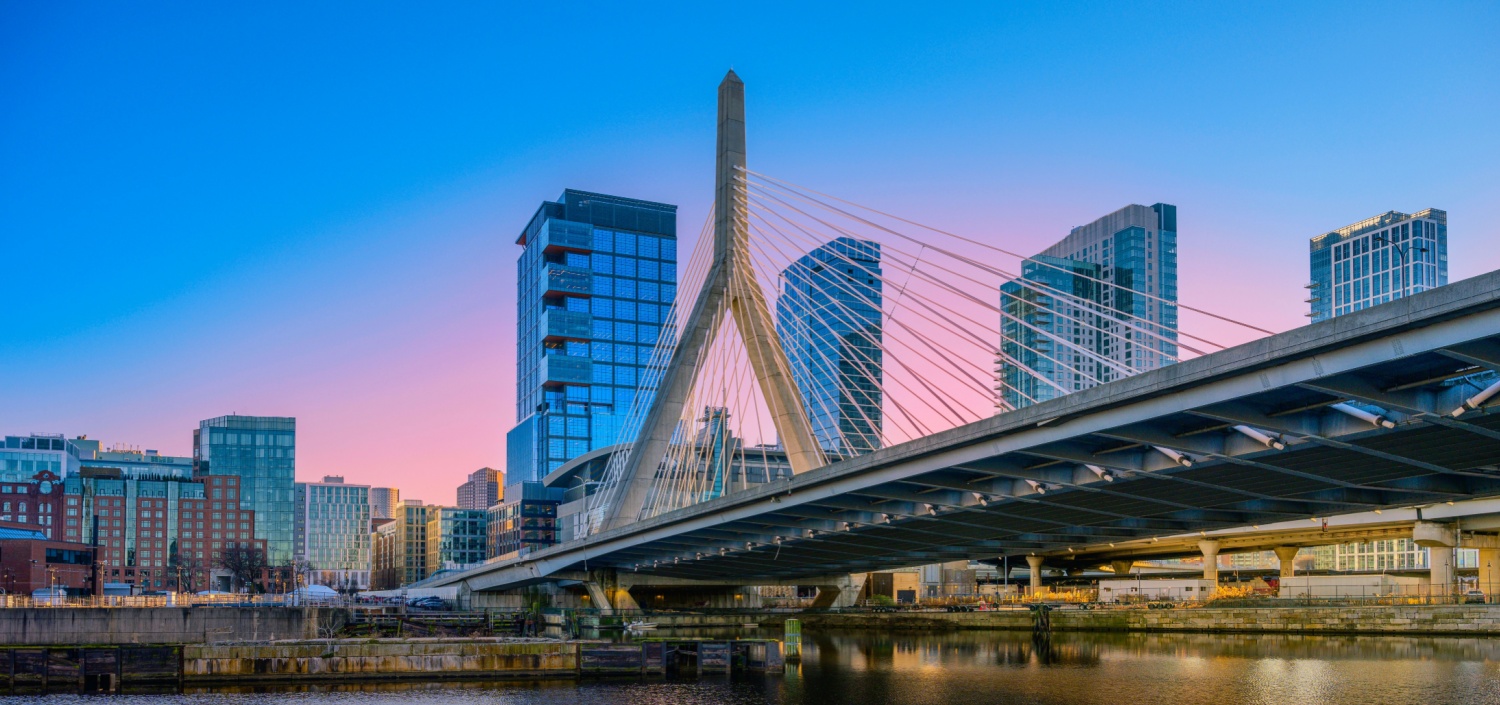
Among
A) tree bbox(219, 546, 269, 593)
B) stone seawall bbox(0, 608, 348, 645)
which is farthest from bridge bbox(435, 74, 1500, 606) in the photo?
tree bbox(219, 546, 269, 593)

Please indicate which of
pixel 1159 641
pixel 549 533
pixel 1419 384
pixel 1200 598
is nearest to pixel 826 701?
pixel 1419 384

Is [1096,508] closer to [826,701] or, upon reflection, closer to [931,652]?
[826,701]

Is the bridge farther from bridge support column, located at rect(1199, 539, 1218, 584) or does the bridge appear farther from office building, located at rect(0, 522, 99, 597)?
office building, located at rect(0, 522, 99, 597)

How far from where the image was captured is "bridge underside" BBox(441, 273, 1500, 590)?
78.2 feet

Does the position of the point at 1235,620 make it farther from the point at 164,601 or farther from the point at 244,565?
the point at 244,565

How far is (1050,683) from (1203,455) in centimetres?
1374

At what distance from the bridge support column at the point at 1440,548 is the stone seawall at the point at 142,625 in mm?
57871

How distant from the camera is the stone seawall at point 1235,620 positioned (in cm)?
5994

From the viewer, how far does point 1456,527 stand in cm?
6731

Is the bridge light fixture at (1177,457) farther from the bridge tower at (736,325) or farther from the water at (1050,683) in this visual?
the bridge tower at (736,325)

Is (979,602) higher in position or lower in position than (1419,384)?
lower

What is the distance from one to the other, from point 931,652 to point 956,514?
1522 cm

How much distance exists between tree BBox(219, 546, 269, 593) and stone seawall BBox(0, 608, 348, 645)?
101466 mm

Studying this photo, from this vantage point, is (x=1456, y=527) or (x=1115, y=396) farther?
(x=1456, y=527)
